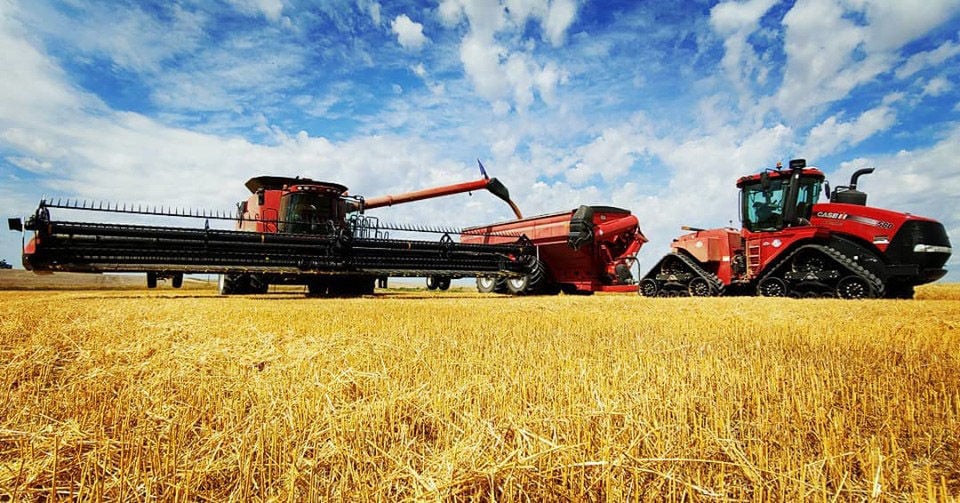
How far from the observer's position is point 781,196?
32.2 ft

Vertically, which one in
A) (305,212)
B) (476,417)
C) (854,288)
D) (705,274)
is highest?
(305,212)

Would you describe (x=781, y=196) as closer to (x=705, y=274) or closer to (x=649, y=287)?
(x=705, y=274)

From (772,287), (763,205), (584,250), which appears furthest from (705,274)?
(584,250)

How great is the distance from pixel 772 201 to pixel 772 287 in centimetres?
179

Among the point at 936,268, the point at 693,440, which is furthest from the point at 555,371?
the point at 936,268

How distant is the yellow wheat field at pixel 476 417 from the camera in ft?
4.36

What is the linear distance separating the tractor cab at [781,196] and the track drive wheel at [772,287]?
1.06 meters

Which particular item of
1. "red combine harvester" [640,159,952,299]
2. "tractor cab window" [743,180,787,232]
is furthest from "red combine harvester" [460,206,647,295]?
"tractor cab window" [743,180,787,232]

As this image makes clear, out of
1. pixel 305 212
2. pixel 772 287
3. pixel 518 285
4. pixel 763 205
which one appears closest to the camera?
pixel 772 287

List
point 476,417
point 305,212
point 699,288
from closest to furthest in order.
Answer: point 476,417 → point 699,288 → point 305,212

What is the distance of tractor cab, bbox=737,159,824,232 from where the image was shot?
9.61 metres

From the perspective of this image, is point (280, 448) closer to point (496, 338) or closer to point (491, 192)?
point (496, 338)

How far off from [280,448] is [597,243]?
1122 centimetres

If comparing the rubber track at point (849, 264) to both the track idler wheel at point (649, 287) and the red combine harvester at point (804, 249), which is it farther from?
the track idler wheel at point (649, 287)
